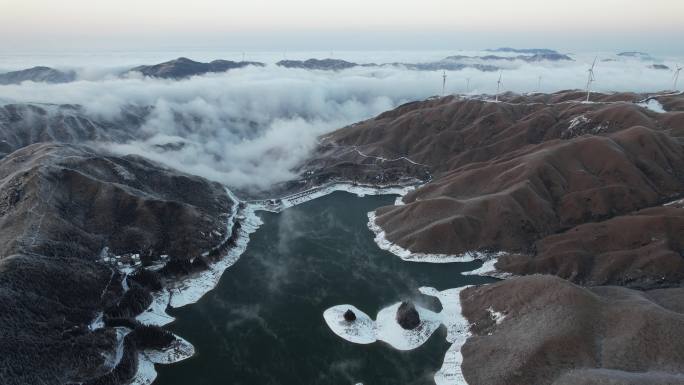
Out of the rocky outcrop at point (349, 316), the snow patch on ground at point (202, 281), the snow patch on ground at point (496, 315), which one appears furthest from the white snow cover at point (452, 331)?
the snow patch on ground at point (202, 281)

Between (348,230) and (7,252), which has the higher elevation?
(7,252)

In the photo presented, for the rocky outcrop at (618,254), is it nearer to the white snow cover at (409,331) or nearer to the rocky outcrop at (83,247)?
the white snow cover at (409,331)

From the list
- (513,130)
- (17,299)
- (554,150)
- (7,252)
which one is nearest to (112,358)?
(17,299)

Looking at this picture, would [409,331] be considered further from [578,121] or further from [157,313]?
[578,121]

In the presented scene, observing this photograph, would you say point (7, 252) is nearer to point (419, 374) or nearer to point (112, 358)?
point (112, 358)

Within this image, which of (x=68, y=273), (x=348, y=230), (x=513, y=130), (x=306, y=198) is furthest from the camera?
(x=513, y=130)

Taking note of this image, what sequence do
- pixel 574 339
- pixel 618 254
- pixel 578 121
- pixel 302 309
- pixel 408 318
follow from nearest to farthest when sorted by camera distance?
pixel 574 339 < pixel 408 318 < pixel 302 309 < pixel 618 254 < pixel 578 121

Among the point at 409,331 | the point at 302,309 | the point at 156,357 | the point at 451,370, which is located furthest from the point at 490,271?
the point at 156,357
